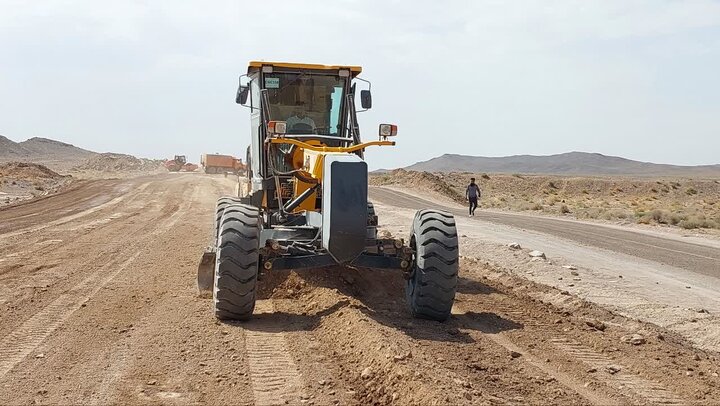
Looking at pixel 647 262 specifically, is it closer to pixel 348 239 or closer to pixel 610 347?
pixel 610 347

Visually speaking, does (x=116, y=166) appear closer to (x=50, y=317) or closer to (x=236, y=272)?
(x=50, y=317)

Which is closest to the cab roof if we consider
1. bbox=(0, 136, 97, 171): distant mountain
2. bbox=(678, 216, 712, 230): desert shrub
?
bbox=(678, 216, 712, 230): desert shrub

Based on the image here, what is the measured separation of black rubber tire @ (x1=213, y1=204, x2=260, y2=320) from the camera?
8289 millimetres

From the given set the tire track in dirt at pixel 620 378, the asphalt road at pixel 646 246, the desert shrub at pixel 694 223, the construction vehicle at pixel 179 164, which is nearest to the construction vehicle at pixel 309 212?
the tire track in dirt at pixel 620 378

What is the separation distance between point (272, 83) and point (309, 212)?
2373 millimetres

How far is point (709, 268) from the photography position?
1706 centimetres

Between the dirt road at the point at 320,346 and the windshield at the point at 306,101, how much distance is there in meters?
2.30

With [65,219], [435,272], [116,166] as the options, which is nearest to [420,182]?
[65,219]

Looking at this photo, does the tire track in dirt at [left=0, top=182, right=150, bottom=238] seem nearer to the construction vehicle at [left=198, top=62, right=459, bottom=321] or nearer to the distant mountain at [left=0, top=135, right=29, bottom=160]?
the construction vehicle at [left=198, top=62, right=459, bottom=321]

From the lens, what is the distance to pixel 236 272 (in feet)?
27.2

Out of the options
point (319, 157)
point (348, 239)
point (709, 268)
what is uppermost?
point (319, 157)

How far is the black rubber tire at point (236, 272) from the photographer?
829 cm

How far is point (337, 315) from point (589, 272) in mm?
7393

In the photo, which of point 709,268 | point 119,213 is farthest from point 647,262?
point 119,213
